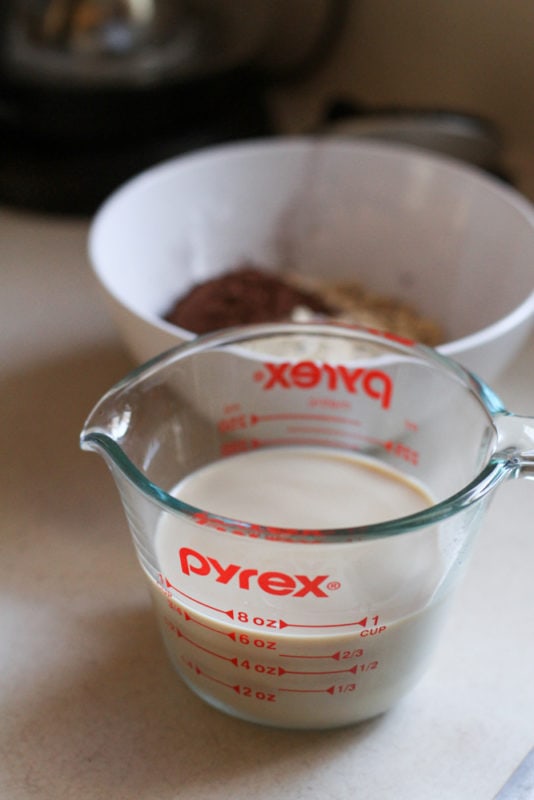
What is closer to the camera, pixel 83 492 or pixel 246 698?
pixel 246 698

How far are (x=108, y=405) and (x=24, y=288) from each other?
41 cm

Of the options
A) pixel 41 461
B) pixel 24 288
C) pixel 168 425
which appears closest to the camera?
pixel 168 425

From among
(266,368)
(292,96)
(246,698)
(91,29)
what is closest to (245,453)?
(266,368)

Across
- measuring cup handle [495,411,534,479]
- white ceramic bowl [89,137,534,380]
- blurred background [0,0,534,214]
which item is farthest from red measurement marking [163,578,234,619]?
blurred background [0,0,534,214]

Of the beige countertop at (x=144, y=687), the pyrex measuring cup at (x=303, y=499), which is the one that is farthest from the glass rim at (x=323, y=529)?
the beige countertop at (x=144, y=687)

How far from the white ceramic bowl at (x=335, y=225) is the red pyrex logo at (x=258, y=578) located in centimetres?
31

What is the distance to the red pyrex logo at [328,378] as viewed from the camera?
0.60 m

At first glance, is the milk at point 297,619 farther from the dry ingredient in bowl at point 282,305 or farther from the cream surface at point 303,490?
the dry ingredient in bowl at point 282,305

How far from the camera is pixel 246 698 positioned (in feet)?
1.63

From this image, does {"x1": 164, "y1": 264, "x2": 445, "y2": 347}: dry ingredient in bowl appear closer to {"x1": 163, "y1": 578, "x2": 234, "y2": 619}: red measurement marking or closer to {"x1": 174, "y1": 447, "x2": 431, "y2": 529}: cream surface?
{"x1": 174, "y1": 447, "x2": 431, "y2": 529}: cream surface

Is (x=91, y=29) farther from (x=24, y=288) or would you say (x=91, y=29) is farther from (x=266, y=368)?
(x=266, y=368)

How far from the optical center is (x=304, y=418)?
64cm

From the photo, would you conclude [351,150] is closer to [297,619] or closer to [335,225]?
[335,225]

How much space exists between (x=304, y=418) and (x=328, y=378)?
0.11 feet
